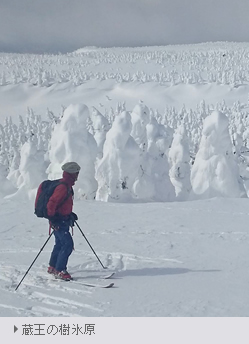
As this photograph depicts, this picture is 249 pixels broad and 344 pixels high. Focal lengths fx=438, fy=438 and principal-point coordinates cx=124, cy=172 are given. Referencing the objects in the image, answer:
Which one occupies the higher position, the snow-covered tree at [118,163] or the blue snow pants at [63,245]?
the snow-covered tree at [118,163]

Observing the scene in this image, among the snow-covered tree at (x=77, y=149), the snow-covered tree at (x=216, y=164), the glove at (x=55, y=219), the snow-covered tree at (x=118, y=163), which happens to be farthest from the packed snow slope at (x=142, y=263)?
the snow-covered tree at (x=216, y=164)

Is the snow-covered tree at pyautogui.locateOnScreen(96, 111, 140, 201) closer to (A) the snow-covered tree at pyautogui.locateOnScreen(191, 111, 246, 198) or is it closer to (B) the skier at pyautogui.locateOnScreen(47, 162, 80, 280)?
(A) the snow-covered tree at pyautogui.locateOnScreen(191, 111, 246, 198)

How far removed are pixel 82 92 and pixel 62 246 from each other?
11590 cm

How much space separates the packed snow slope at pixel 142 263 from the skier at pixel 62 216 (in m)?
0.22

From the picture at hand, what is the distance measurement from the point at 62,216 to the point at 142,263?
5.43 ft

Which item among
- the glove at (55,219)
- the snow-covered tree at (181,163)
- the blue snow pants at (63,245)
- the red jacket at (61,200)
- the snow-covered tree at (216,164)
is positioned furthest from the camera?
the snow-covered tree at (181,163)

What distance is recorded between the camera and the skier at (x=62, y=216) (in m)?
5.96

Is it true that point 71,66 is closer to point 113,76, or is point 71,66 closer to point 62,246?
point 113,76

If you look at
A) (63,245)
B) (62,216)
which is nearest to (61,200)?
(62,216)

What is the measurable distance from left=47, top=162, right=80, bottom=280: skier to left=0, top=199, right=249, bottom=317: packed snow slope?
0.22 m

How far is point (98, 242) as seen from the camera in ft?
27.3

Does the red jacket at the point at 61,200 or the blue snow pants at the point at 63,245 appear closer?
the red jacket at the point at 61,200

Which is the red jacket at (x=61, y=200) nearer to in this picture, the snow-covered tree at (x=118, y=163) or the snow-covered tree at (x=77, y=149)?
the snow-covered tree at (x=77, y=149)

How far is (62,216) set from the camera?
242 inches
